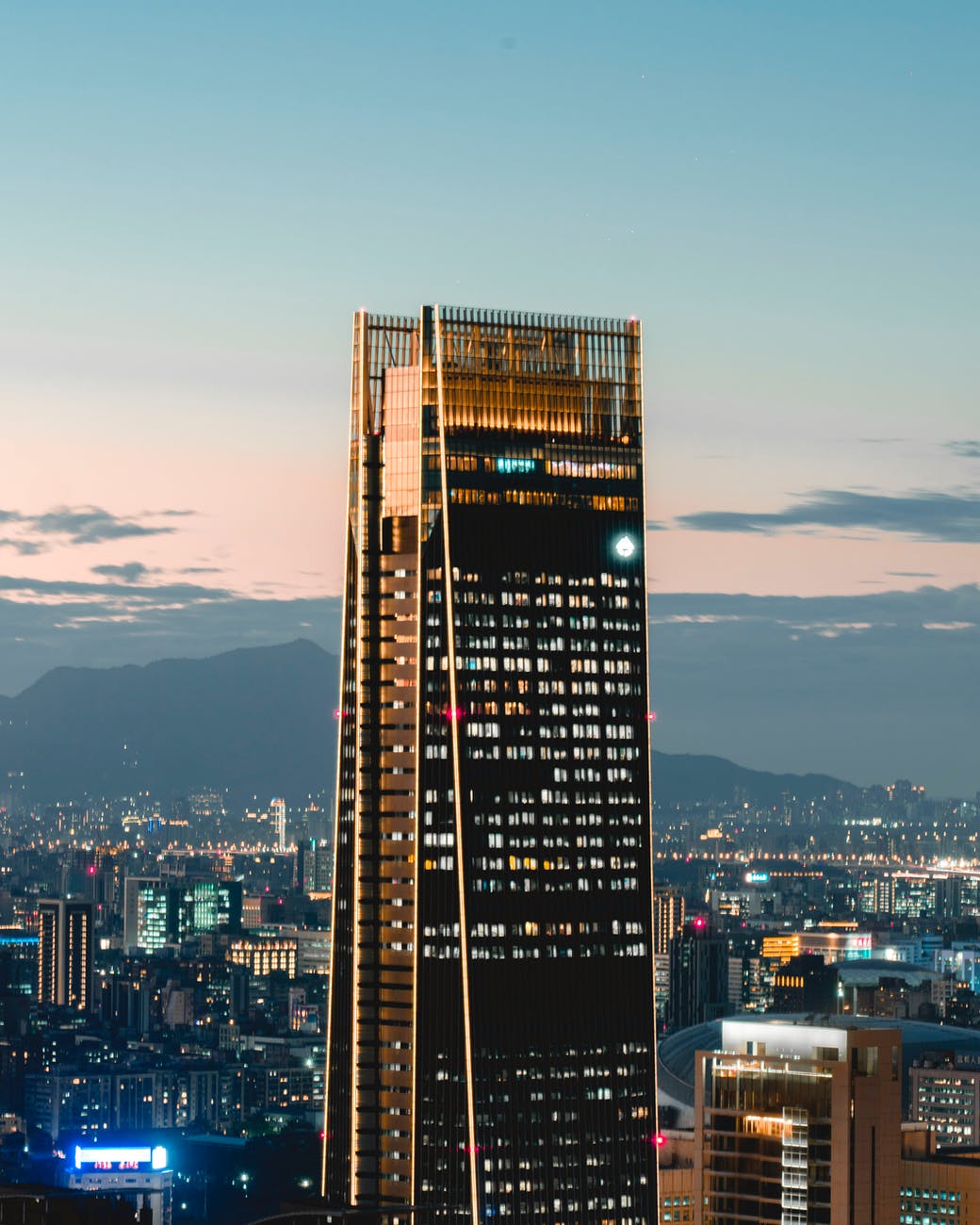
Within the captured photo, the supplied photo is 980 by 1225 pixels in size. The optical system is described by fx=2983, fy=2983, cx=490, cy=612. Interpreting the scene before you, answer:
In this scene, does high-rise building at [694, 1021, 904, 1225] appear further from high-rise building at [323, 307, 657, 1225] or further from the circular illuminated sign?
the circular illuminated sign

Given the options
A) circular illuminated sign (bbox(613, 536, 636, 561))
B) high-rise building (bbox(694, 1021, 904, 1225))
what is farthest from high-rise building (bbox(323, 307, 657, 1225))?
high-rise building (bbox(694, 1021, 904, 1225))

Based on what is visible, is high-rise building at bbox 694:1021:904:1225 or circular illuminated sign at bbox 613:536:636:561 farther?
circular illuminated sign at bbox 613:536:636:561

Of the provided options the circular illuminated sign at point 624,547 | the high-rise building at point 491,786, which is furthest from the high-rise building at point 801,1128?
the circular illuminated sign at point 624,547

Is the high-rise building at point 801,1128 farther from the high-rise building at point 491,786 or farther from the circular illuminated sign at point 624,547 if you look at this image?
the circular illuminated sign at point 624,547

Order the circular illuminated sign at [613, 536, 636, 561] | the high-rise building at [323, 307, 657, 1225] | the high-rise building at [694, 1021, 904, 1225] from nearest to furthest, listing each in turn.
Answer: the high-rise building at [323, 307, 657, 1225]
the high-rise building at [694, 1021, 904, 1225]
the circular illuminated sign at [613, 536, 636, 561]

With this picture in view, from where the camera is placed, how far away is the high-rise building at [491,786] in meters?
122

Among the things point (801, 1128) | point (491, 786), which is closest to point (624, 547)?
point (491, 786)

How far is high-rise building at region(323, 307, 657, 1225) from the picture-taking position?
12200 centimetres

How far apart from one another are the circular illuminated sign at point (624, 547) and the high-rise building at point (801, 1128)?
68.5 ft

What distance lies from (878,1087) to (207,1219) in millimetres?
82583

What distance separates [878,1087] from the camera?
12550cm

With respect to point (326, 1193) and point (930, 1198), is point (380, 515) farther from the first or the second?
point (930, 1198)

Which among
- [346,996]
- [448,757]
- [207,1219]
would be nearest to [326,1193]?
[346,996]

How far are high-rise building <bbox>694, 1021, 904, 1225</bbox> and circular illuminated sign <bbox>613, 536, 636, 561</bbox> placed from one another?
68.5 ft
